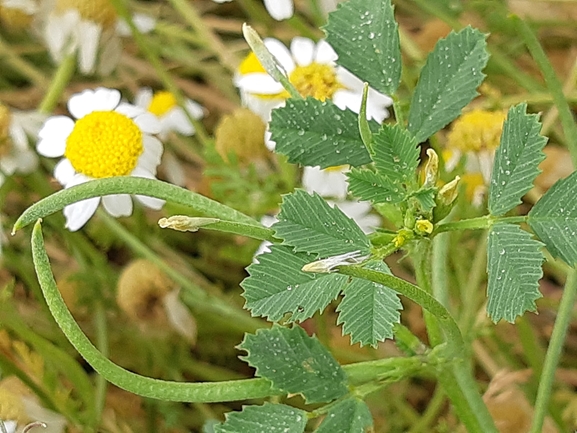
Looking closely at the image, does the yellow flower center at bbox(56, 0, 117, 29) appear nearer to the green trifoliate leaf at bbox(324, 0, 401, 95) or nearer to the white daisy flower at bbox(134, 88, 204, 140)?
the white daisy flower at bbox(134, 88, 204, 140)

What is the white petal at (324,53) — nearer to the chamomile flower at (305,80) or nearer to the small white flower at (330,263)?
the chamomile flower at (305,80)

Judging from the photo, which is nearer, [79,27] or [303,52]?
[303,52]

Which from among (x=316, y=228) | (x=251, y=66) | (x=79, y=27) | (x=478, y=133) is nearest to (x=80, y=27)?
(x=79, y=27)

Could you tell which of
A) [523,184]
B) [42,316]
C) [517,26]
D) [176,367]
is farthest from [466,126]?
[42,316]

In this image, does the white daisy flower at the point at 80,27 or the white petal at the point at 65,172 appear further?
the white daisy flower at the point at 80,27

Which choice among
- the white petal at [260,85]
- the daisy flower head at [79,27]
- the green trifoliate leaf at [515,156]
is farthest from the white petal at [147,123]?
the green trifoliate leaf at [515,156]

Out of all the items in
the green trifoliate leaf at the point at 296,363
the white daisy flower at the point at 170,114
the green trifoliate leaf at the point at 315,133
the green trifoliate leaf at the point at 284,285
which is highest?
the green trifoliate leaf at the point at 315,133

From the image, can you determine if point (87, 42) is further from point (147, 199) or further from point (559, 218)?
point (559, 218)
